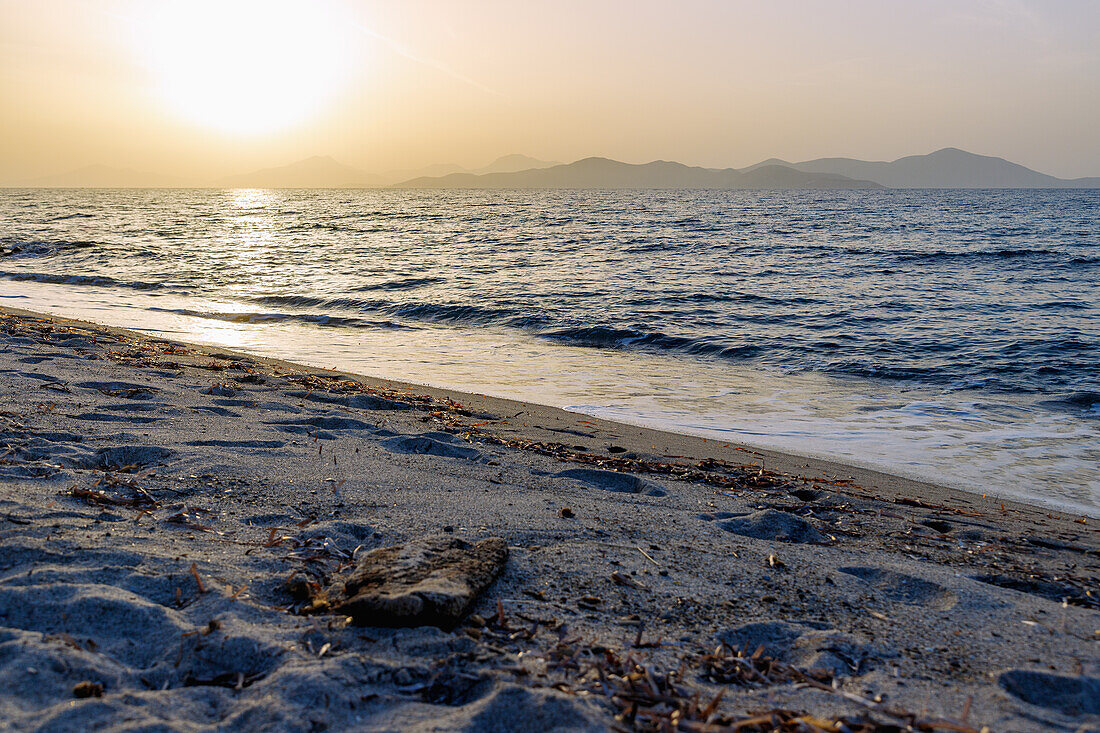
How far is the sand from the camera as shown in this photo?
5.91 feet

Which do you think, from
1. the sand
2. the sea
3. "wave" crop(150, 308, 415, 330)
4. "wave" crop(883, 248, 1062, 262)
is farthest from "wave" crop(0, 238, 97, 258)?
"wave" crop(883, 248, 1062, 262)

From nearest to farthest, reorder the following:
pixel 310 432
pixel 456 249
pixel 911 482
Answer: pixel 310 432
pixel 911 482
pixel 456 249

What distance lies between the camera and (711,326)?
12.4 meters

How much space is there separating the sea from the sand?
7.43 ft

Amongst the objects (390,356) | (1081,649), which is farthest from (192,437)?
(390,356)

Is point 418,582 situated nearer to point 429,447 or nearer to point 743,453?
point 429,447

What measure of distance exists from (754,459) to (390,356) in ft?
20.1

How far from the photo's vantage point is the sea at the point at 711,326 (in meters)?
6.50

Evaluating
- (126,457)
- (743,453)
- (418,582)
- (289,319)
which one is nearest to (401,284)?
(289,319)

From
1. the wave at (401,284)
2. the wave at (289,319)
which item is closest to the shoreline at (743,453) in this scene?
the wave at (289,319)

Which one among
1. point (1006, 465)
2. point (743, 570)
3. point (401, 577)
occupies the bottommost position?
point (1006, 465)

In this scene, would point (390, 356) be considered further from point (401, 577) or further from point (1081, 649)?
point (1081, 649)

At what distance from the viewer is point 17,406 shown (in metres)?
4.22

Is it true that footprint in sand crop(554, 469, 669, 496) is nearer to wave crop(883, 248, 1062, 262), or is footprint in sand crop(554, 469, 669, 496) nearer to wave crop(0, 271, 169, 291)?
wave crop(0, 271, 169, 291)
